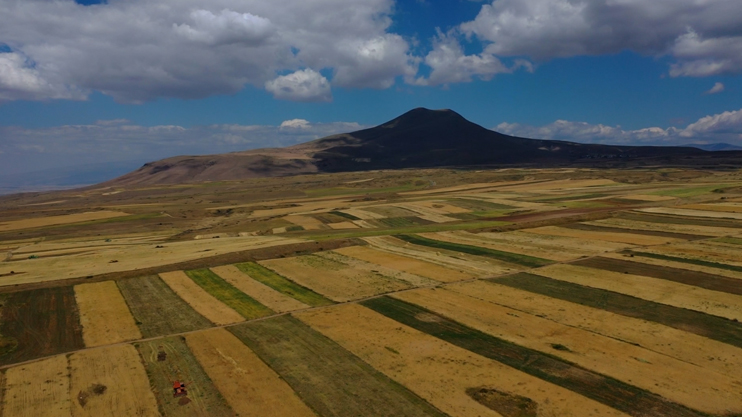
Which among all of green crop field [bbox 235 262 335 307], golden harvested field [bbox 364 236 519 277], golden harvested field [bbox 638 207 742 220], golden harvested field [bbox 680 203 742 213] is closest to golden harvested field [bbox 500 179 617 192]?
golden harvested field [bbox 680 203 742 213]

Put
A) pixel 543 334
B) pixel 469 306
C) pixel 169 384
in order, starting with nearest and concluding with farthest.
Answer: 1. pixel 169 384
2. pixel 543 334
3. pixel 469 306

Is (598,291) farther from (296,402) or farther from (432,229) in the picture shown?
(432,229)

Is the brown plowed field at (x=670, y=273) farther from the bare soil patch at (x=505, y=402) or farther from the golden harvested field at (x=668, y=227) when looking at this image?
the bare soil patch at (x=505, y=402)

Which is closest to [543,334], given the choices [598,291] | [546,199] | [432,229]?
[598,291]

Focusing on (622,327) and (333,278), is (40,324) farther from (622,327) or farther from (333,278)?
(622,327)

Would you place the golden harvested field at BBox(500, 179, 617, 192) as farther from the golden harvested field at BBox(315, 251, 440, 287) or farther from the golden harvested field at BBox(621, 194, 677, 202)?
the golden harvested field at BBox(315, 251, 440, 287)
